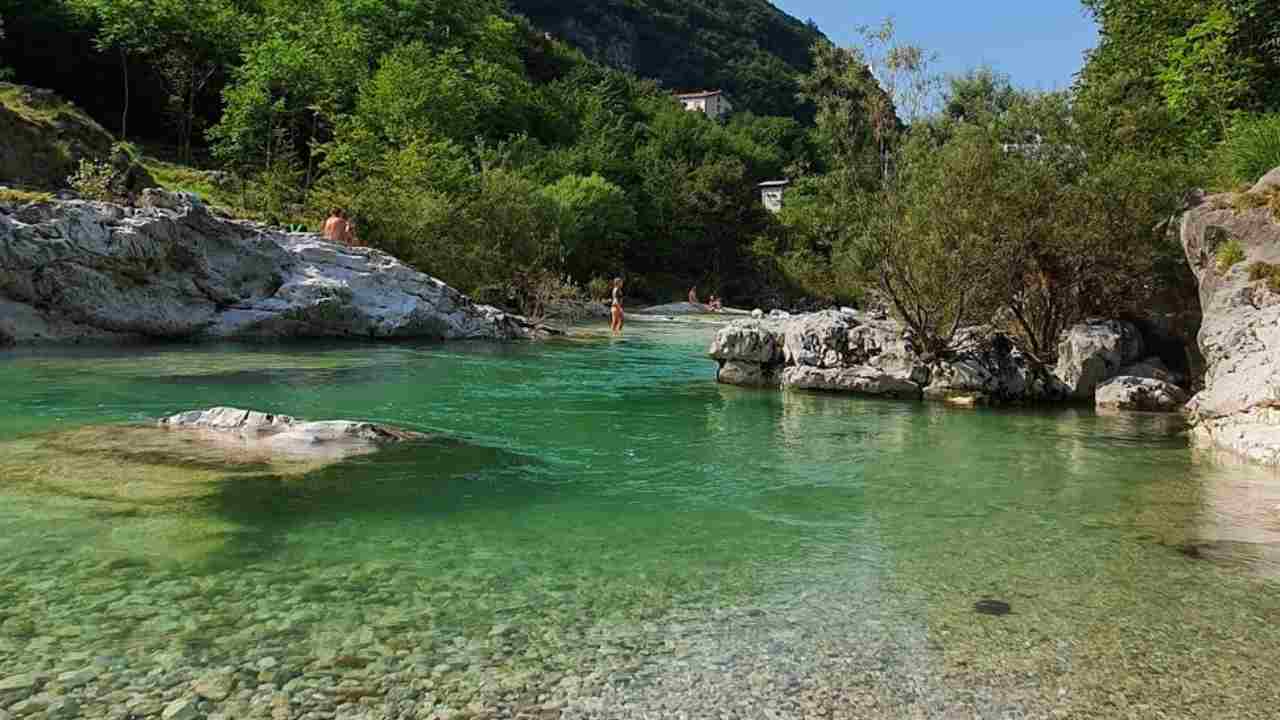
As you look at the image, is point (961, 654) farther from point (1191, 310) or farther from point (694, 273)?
point (694, 273)

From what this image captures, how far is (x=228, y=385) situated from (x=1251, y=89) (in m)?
31.0

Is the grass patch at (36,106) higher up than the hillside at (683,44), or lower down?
lower down

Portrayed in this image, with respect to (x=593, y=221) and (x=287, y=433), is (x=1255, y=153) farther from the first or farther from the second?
(x=593, y=221)

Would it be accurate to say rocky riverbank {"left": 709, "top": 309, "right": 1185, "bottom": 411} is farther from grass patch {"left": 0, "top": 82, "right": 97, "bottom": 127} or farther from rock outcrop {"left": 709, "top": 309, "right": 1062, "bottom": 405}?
grass patch {"left": 0, "top": 82, "right": 97, "bottom": 127}

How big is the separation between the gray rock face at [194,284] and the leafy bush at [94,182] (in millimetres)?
2007

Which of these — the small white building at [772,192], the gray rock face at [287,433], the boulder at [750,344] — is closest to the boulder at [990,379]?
the boulder at [750,344]

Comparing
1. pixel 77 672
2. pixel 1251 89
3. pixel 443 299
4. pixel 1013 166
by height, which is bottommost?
pixel 77 672

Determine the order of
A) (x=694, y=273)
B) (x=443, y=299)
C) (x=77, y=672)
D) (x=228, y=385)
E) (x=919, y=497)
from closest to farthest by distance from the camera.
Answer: (x=77, y=672), (x=919, y=497), (x=228, y=385), (x=443, y=299), (x=694, y=273)

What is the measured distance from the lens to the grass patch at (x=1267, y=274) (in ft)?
49.5

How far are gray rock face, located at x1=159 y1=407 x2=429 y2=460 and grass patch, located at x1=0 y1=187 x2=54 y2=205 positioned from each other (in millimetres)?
16661

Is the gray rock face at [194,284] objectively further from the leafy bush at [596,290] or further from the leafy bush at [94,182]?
the leafy bush at [596,290]

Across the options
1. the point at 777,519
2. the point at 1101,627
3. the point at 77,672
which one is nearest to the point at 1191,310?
the point at 777,519

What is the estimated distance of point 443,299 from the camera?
97.6 feet

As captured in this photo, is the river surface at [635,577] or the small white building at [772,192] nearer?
the river surface at [635,577]
